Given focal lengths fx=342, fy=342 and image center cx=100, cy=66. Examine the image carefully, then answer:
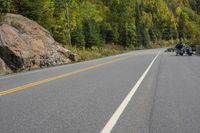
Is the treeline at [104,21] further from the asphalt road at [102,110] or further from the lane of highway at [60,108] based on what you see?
the asphalt road at [102,110]

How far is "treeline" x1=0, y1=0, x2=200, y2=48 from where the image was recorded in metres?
46.1

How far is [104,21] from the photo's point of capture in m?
119

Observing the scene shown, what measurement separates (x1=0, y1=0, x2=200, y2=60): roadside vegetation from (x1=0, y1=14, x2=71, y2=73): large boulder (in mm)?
1254

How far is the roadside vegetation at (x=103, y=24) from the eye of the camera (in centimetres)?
4436

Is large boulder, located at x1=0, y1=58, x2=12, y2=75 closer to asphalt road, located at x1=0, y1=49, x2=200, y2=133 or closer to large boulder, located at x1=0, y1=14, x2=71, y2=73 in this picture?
large boulder, located at x1=0, y1=14, x2=71, y2=73

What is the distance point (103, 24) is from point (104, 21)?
13.3 meters

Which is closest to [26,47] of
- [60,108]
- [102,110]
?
[60,108]

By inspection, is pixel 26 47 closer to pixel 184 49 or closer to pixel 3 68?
pixel 3 68

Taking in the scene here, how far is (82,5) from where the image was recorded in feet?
324

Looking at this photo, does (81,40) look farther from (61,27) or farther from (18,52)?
(18,52)

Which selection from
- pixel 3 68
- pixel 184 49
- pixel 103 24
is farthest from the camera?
pixel 103 24

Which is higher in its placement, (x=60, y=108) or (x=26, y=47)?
(x=26, y=47)

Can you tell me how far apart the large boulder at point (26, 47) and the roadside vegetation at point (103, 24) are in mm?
1254

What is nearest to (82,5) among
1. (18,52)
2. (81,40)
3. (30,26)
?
(81,40)
